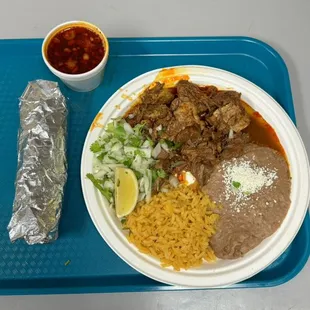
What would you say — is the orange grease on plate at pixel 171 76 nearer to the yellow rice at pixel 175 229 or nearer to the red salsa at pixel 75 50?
the red salsa at pixel 75 50

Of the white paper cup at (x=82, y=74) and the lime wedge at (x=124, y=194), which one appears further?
the white paper cup at (x=82, y=74)

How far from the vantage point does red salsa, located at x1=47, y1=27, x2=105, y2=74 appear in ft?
6.87

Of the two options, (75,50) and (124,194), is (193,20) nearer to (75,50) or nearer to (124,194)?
(75,50)

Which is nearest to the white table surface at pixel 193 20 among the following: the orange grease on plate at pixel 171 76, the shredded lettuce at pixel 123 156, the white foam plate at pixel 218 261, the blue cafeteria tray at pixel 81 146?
the blue cafeteria tray at pixel 81 146

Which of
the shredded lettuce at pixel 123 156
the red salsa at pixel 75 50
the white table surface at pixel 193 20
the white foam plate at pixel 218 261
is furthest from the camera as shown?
the white table surface at pixel 193 20

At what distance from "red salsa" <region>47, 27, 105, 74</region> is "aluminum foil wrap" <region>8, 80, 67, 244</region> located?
13 cm

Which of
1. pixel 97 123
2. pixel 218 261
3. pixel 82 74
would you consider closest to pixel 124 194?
pixel 97 123

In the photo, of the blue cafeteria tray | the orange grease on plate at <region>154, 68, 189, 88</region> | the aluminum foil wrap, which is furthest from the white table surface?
the aluminum foil wrap

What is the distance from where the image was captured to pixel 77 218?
205 cm

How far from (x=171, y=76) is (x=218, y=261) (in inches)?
38.8

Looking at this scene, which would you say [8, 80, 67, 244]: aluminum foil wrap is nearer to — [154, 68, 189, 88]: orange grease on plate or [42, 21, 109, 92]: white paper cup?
[42, 21, 109, 92]: white paper cup

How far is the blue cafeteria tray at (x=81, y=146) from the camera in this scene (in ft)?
6.45

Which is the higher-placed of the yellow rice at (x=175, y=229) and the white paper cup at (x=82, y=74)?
the white paper cup at (x=82, y=74)

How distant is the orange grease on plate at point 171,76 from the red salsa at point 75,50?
1.09 ft
